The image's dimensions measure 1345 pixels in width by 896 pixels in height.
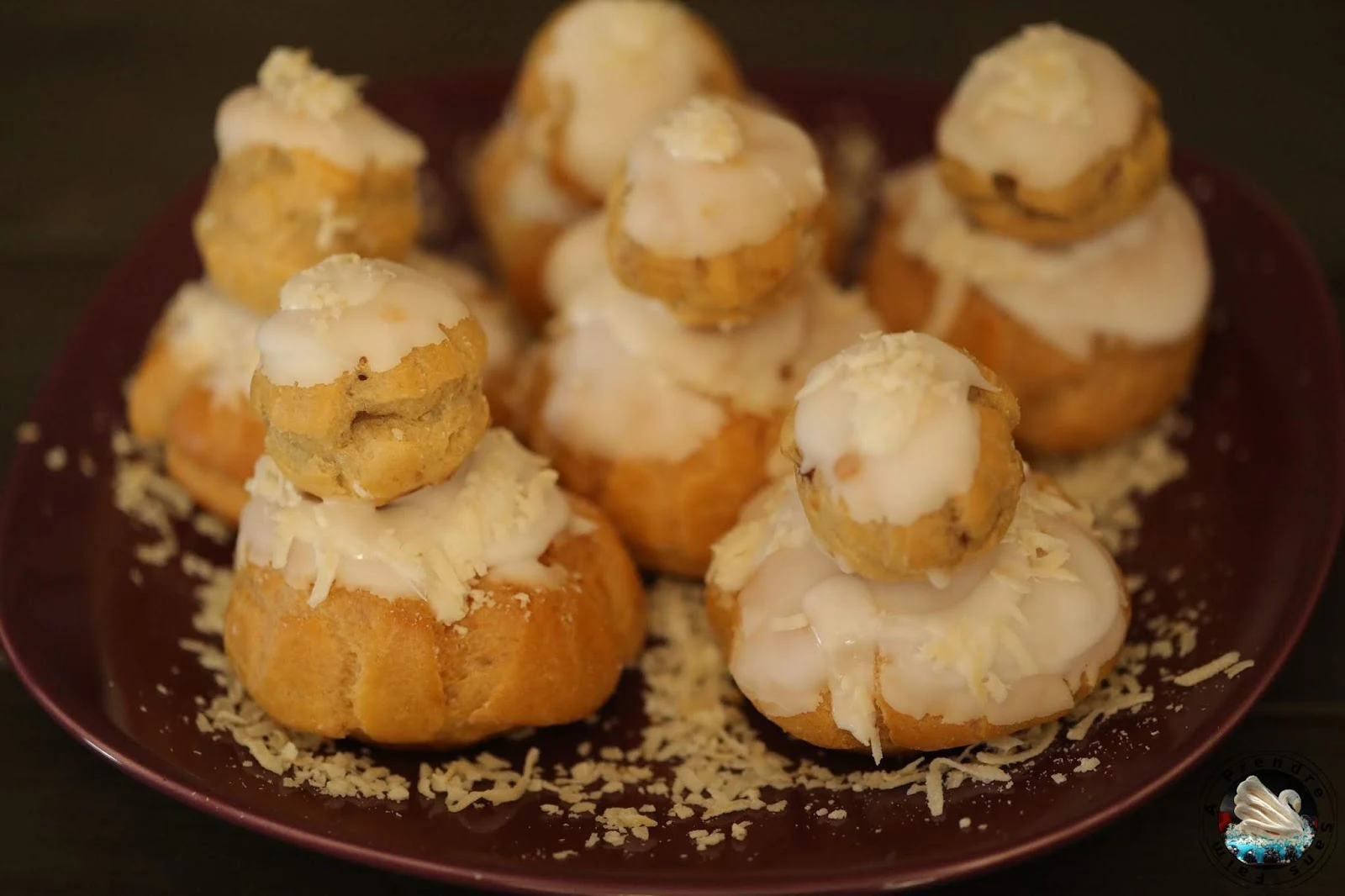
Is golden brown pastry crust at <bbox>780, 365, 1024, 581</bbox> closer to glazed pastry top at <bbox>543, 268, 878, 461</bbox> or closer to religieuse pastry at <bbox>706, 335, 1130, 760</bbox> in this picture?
religieuse pastry at <bbox>706, 335, 1130, 760</bbox>

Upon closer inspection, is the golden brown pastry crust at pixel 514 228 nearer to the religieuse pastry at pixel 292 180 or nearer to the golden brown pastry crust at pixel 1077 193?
the religieuse pastry at pixel 292 180

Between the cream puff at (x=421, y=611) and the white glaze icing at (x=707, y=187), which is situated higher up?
the white glaze icing at (x=707, y=187)

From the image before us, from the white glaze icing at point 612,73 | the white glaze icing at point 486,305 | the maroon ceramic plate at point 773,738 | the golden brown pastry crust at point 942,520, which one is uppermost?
the white glaze icing at point 612,73

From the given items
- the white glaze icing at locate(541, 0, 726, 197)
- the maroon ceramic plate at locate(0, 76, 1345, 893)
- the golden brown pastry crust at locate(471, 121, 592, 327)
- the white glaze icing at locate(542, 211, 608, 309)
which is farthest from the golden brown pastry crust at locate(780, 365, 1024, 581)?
the golden brown pastry crust at locate(471, 121, 592, 327)

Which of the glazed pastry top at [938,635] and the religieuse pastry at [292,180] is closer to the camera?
the glazed pastry top at [938,635]

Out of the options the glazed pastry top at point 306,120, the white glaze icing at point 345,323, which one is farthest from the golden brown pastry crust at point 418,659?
the glazed pastry top at point 306,120

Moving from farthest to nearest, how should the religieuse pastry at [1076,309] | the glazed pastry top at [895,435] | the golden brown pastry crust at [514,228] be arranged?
the golden brown pastry crust at [514,228], the religieuse pastry at [1076,309], the glazed pastry top at [895,435]

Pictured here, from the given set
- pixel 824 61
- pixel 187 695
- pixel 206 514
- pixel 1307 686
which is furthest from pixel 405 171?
pixel 824 61

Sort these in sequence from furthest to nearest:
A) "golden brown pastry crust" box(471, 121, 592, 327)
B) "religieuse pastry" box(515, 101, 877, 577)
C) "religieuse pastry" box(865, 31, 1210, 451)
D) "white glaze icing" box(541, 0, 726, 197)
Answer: "golden brown pastry crust" box(471, 121, 592, 327) < "white glaze icing" box(541, 0, 726, 197) < "religieuse pastry" box(865, 31, 1210, 451) < "religieuse pastry" box(515, 101, 877, 577)
